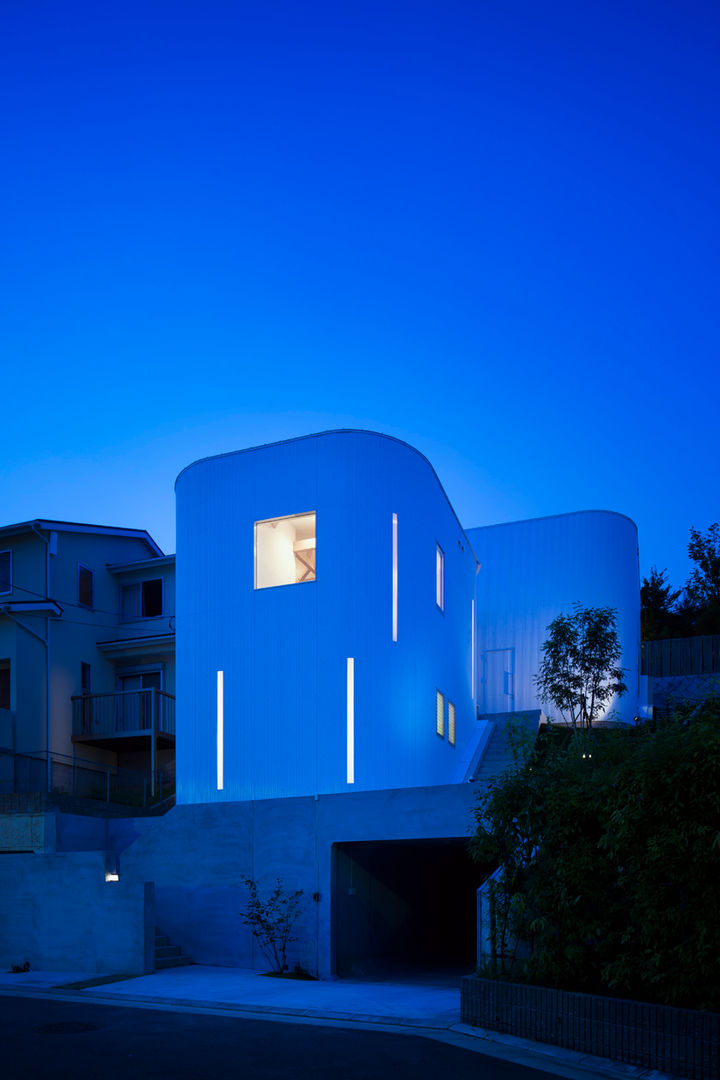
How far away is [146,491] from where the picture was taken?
16188 centimetres

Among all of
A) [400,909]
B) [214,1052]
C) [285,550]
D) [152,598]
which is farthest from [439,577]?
[214,1052]

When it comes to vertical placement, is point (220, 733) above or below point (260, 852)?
above

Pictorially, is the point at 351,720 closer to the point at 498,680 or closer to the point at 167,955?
the point at 167,955

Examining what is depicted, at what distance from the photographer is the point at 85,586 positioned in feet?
87.4

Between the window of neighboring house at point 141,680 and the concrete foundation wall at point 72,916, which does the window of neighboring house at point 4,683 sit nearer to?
the window of neighboring house at point 141,680

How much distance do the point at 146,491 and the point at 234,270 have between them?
451ft

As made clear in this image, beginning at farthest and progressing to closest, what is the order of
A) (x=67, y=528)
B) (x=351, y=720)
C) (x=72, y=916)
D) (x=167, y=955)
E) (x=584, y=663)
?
1. (x=67, y=528)
2. (x=584, y=663)
3. (x=351, y=720)
4. (x=167, y=955)
5. (x=72, y=916)

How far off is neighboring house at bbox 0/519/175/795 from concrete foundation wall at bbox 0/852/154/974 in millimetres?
5847

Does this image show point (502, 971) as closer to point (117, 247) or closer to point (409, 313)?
point (117, 247)

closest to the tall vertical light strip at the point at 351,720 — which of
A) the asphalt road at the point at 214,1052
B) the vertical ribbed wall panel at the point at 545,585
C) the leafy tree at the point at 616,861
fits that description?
the leafy tree at the point at 616,861

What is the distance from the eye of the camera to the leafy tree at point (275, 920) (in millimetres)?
14781

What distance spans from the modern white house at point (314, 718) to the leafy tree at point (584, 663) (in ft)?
16.1

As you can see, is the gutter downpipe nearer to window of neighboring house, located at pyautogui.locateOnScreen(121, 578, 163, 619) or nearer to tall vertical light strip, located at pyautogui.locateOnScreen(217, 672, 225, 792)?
window of neighboring house, located at pyautogui.locateOnScreen(121, 578, 163, 619)

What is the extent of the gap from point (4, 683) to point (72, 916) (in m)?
10.9
